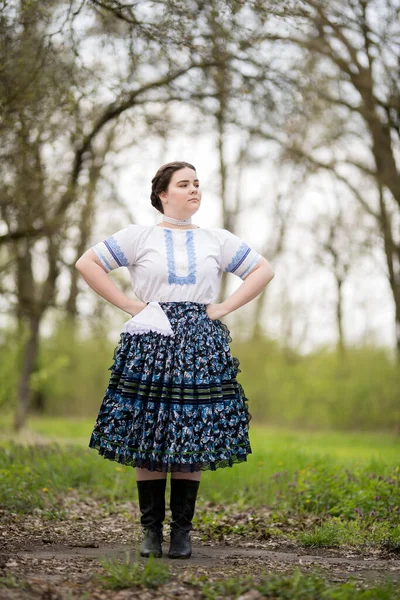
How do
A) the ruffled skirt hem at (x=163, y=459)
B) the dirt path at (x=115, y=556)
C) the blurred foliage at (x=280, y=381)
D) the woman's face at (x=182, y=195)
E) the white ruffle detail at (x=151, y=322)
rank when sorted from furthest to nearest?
the blurred foliage at (x=280, y=381) → the woman's face at (x=182, y=195) → the white ruffle detail at (x=151, y=322) → the ruffled skirt hem at (x=163, y=459) → the dirt path at (x=115, y=556)

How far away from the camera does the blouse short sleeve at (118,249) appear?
420cm

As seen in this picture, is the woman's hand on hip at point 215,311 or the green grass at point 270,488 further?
the green grass at point 270,488

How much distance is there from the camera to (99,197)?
42.2ft

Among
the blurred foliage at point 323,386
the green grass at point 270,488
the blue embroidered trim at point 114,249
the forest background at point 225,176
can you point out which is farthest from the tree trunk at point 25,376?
the blue embroidered trim at point 114,249

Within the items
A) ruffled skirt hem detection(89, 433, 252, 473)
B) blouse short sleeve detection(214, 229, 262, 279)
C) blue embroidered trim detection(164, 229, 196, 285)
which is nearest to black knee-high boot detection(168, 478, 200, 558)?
ruffled skirt hem detection(89, 433, 252, 473)

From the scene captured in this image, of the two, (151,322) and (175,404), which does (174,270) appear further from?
(175,404)

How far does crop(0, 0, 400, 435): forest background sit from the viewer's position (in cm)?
613

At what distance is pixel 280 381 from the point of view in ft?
54.9

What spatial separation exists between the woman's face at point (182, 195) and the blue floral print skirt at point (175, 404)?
0.51 metres

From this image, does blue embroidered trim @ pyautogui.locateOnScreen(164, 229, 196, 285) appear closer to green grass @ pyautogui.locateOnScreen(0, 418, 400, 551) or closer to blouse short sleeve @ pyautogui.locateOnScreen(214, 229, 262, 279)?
blouse short sleeve @ pyautogui.locateOnScreen(214, 229, 262, 279)

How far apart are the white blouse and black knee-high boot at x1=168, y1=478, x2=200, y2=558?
76 centimetres

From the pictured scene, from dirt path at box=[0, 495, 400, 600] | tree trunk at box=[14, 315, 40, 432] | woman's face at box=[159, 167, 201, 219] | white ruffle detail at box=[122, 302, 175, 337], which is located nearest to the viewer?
dirt path at box=[0, 495, 400, 600]

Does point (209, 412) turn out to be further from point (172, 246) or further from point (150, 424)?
point (172, 246)

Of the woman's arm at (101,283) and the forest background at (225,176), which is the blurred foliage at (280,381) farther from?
the woman's arm at (101,283)
